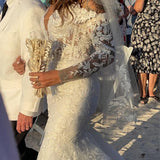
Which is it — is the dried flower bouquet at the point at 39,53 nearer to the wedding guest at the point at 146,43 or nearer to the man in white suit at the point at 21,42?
the man in white suit at the point at 21,42

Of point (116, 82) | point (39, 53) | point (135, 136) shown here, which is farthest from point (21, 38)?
point (135, 136)

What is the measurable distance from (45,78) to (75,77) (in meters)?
0.20

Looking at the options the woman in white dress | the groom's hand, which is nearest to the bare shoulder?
the woman in white dress

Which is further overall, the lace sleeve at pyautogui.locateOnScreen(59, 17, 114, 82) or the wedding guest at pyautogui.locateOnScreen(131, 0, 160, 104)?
the wedding guest at pyautogui.locateOnScreen(131, 0, 160, 104)

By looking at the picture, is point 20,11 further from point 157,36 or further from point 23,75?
point 157,36

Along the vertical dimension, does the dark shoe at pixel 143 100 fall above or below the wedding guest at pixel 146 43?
below

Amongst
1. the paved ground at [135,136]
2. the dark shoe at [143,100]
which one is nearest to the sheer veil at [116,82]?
the paved ground at [135,136]

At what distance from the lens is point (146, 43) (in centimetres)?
593

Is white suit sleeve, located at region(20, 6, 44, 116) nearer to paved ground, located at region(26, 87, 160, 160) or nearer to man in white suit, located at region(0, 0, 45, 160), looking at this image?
man in white suit, located at region(0, 0, 45, 160)

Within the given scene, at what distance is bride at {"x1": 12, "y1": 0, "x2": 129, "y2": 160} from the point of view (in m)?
2.48

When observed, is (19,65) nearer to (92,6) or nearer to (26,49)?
(26,49)

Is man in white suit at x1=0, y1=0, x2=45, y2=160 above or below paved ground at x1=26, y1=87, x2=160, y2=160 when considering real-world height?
above

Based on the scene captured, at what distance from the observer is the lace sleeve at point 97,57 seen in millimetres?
2469

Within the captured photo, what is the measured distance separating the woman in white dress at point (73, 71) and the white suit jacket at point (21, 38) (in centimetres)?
10
